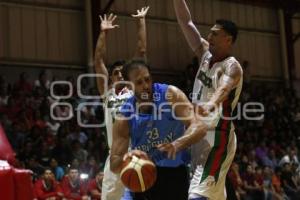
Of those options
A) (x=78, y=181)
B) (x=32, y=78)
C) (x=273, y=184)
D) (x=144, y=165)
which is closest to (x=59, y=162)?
(x=78, y=181)

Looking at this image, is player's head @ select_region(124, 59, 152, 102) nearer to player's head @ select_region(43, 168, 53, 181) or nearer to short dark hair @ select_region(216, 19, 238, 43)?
short dark hair @ select_region(216, 19, 238, 43)

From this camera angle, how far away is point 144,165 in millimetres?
4102

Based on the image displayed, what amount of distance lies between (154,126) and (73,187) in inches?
238

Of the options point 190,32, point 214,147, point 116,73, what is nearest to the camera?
point 214,147

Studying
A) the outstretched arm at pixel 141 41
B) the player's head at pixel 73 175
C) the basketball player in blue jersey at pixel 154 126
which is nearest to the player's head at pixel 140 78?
the basketball player in blue jersey at pixel 154 126

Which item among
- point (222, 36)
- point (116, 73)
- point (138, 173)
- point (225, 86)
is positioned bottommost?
point (138, 173)

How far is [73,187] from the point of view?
10367 millimetres

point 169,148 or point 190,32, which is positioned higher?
point 190,32

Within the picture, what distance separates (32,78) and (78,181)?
5.00 meters

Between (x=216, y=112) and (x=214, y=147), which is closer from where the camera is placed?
(x=216, y=112)

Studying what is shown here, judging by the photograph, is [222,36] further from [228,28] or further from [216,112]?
[216,112]

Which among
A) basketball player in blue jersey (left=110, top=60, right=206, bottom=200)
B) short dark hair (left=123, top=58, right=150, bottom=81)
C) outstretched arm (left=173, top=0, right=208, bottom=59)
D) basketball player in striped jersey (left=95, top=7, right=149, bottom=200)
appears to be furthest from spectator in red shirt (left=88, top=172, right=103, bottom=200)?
short dark hair (left=123, top=58, right=150, bottom=81)

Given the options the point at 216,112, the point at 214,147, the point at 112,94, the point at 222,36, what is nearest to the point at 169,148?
the point at 216,112

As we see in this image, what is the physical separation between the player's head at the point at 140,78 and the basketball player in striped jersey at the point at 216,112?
1.78 feet
